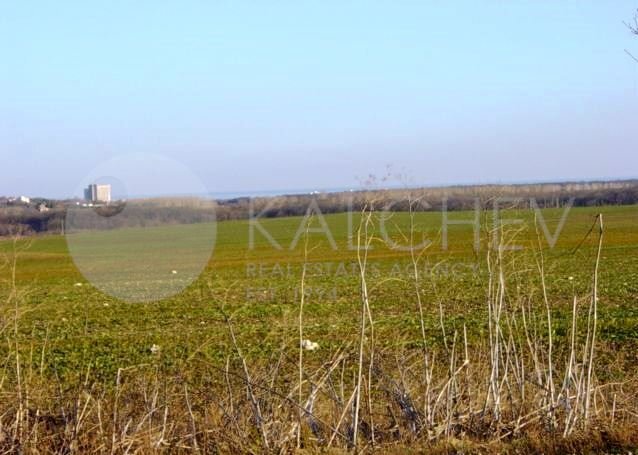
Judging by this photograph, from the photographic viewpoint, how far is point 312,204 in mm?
7555

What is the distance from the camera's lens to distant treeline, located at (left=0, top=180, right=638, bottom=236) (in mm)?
7629

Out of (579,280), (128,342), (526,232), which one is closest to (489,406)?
(526,232)

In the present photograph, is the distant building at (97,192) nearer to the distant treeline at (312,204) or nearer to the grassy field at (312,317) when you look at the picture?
the distant treeline at (312,204)

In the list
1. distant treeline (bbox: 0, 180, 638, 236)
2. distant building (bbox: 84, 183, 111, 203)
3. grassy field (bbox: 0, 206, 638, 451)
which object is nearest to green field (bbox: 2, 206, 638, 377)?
grassy field (bbox: 0, 206, 638, 451)

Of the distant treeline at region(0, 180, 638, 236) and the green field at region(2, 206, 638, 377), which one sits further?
the green field at region(2, 206, 638, 377)

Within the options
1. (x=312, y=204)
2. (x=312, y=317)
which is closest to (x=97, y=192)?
(x=312, y=317)

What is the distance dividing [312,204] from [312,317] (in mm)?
13816

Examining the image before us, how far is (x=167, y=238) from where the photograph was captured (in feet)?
216

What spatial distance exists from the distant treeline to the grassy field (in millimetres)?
328

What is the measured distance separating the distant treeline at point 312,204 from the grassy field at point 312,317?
33 centimetres

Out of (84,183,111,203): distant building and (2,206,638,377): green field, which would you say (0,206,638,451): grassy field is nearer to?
(2,206,638,377): green field

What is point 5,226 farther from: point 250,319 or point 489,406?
point 250,319

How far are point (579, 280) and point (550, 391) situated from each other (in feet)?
70.7

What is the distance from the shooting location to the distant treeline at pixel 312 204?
7.63 m
